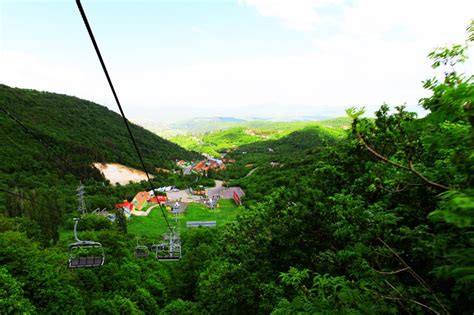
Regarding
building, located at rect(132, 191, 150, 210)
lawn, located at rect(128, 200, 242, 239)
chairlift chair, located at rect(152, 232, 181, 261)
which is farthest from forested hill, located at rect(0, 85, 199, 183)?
chairlift chair, located at rect(152, 232, 181, 261)

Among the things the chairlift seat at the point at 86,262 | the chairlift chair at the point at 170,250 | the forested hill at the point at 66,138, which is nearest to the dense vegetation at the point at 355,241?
the chairlift seat at the point at 86,262

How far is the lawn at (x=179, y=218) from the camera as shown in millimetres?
49150

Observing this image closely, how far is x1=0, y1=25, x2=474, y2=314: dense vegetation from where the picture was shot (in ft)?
9.48

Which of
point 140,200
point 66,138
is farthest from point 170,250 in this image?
point 66,138

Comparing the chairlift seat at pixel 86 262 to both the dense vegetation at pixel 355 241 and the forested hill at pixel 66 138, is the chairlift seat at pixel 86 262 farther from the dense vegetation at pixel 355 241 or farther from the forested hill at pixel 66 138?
the forested hill at pixel 66 138

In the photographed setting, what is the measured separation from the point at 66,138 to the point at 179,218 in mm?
59164

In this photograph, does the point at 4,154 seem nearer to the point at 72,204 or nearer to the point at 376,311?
the point at 72,204

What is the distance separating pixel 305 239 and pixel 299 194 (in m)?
1.56

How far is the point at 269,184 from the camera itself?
→ 6494 cm

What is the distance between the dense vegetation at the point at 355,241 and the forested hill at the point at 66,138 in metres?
→ 42.6

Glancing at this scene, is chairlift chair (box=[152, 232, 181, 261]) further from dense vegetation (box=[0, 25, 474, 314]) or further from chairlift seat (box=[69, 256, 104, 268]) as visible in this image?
chairlift seat (box=[69, 256, 104, 268])

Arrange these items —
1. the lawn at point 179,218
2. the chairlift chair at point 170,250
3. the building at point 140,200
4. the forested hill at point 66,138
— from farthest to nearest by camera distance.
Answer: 1. the forested hill at point 66,138
2. the building at point 140,200
3. the lawn at point 179,218
4. the chairlift chair at point 170,250

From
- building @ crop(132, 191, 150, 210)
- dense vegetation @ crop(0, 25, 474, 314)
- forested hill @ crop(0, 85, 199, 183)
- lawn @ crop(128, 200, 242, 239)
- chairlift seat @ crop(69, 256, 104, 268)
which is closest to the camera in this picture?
dense vegetation @ crop(0, 25, 474, 314)

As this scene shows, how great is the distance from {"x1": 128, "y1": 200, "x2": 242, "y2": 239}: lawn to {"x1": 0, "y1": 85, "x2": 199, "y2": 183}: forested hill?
18043mm
